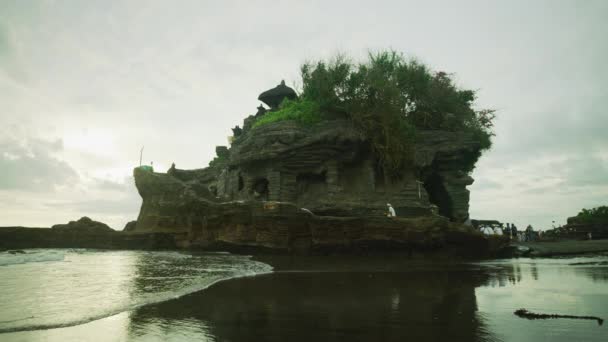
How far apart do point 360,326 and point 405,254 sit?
11541mm

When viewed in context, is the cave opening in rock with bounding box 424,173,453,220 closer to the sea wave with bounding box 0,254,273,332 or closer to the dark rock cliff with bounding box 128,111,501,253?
the dark rock cliff with bounding box 128,111,501,253

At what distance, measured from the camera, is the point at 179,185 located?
19.7m

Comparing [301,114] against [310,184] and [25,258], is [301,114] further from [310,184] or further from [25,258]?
[25,258]

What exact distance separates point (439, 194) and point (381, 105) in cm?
733

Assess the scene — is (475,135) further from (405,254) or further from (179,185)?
(179,185)

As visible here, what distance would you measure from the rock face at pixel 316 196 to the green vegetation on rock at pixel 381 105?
2.73 feet

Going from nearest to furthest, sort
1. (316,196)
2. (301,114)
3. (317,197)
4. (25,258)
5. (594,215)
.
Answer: (25,258) → (317,197) → (316,196) → (301,114) → (594,215)

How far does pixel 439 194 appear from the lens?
80.4 feet

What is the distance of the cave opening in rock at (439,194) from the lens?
23.6 metres

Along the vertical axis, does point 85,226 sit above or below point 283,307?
above

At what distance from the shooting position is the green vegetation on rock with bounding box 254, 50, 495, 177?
2148 cm

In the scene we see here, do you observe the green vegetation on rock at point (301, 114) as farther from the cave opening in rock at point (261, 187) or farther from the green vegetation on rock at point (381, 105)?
the cave opening in rock at point (261, 187)

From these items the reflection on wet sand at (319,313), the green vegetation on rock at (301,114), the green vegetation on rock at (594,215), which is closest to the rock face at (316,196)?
the green vegetation on rock at (301,114)

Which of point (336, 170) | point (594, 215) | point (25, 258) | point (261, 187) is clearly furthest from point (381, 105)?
point (594, 215)
